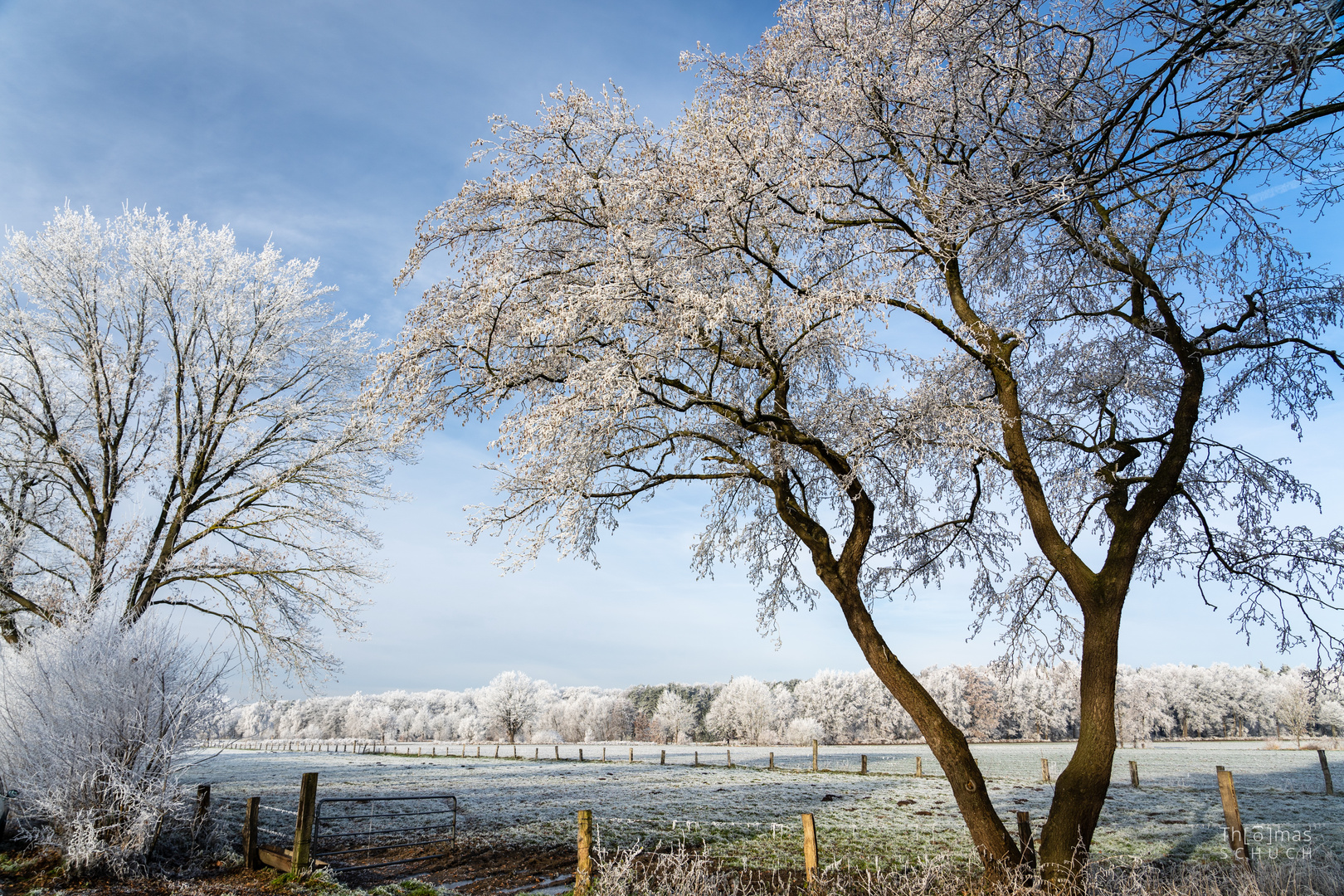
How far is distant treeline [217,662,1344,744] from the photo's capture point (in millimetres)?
76438

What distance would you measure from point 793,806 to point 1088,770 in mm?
11395

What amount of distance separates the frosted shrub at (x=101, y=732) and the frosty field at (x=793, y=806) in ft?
7.00

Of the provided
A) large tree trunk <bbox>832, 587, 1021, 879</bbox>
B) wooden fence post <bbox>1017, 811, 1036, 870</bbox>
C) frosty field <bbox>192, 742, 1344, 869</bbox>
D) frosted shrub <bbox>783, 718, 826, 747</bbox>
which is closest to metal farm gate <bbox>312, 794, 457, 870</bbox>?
frosty field <bbox>192, 742, 1344, 869</bbox>

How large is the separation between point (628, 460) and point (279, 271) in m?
11.4

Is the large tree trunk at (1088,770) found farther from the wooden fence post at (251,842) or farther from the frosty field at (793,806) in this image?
the wooden fence post at (251,842)

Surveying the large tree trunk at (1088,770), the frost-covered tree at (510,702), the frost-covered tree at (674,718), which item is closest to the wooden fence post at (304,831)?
the large tree trunk at (1088,770)

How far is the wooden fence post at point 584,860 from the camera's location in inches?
279

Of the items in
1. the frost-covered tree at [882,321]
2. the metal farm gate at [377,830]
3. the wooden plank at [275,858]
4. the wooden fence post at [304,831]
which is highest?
the frost-covered tree at [882,321]

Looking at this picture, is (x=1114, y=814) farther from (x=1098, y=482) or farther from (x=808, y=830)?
(x=808, y=830)

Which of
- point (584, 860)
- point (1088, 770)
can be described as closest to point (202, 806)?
point (584, 860)

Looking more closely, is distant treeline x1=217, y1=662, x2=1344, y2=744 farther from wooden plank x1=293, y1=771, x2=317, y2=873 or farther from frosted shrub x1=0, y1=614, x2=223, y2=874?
wooden plank x1=293, y1=771, x2=317, y2=873

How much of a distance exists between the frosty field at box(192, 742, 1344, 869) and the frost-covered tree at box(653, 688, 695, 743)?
211 ft

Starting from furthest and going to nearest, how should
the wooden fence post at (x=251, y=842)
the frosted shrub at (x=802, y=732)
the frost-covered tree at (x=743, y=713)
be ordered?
the frost-covered tree at (x=743, y=713), the frosted shrub at (x=802, y=732), the wooden fence post at (x=251, y=842)

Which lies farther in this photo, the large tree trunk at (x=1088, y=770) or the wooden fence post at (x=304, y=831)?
the wooden fence post at (x=304, y=831)
